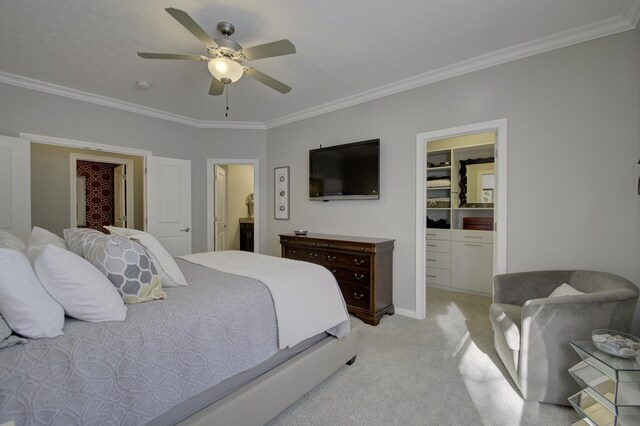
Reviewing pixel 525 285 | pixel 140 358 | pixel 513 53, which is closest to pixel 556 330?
pixel 525 285

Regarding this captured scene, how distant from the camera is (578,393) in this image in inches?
63.1

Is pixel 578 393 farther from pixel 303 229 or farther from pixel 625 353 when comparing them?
pixel 303 229

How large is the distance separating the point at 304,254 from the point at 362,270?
84cm

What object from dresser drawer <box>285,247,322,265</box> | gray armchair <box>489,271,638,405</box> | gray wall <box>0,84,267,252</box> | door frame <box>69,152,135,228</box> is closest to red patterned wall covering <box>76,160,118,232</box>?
door frame <box>69,152,135,228</box>

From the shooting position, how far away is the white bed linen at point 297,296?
5.65 ft

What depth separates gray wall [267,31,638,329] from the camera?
2203mm

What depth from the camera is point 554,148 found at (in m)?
Result: 2.45

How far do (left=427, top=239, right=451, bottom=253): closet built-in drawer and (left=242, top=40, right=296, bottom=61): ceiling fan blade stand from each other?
3.55 m

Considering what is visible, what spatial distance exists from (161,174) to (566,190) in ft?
15.1

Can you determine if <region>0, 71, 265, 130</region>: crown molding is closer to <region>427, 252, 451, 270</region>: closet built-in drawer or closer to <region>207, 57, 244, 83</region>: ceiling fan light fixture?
<region>207, 57, 244, 83</region>: ceiling fan light fixture

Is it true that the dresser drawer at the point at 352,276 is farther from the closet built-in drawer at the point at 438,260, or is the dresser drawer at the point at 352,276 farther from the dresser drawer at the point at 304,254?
the closet built-in drawer at the point at 438,260

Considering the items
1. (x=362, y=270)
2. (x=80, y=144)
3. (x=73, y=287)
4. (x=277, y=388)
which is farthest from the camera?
(x=80, y=144)

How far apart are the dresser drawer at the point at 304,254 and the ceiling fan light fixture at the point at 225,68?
2.09m

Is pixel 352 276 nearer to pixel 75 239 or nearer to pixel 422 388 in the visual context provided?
pixel 422 388
